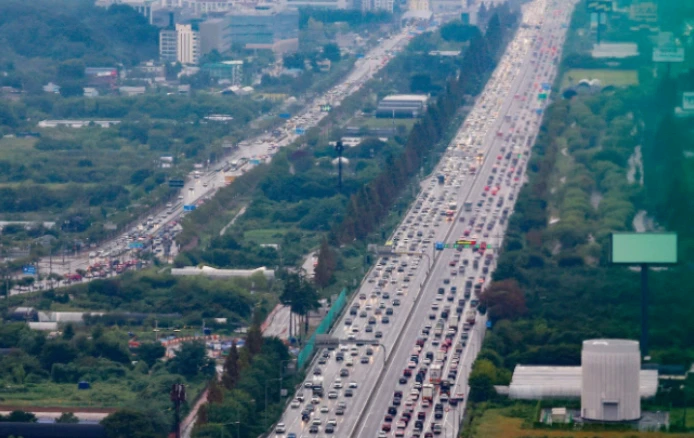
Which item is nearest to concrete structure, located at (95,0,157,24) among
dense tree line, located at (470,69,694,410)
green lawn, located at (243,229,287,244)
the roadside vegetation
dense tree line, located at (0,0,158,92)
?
dense tree line, located at (0,0,158,92)

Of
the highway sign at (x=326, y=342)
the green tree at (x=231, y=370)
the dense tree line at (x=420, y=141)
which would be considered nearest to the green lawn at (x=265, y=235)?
the dense tree line at (x=420, y=141)

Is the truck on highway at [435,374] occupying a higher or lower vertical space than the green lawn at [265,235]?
higher

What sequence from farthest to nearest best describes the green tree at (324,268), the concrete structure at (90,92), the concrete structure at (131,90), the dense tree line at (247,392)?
1. the concrete structure at (131,90)
2. the concrete structure at (90,92)
3. the green tree at (324,268)
4. the dense tree line at (247,392)

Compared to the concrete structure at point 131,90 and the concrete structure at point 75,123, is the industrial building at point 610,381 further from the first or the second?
the concrete structure at point 131,90

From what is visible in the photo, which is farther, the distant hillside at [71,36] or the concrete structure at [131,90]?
the distant hillside at [71,36]

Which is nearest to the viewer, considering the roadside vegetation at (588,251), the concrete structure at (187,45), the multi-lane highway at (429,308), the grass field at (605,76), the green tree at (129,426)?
the green tree at (129,426)

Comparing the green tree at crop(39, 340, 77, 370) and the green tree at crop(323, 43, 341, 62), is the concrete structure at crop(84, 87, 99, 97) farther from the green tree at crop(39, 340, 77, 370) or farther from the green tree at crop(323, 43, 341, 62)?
the green tree at crop(39, 340, 77, 370)

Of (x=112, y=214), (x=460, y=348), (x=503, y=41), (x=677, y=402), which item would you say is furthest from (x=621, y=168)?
(x=503, y=41)

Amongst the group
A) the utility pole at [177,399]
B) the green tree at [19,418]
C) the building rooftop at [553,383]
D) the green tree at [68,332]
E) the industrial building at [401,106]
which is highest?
the utility pole at [177,399]
